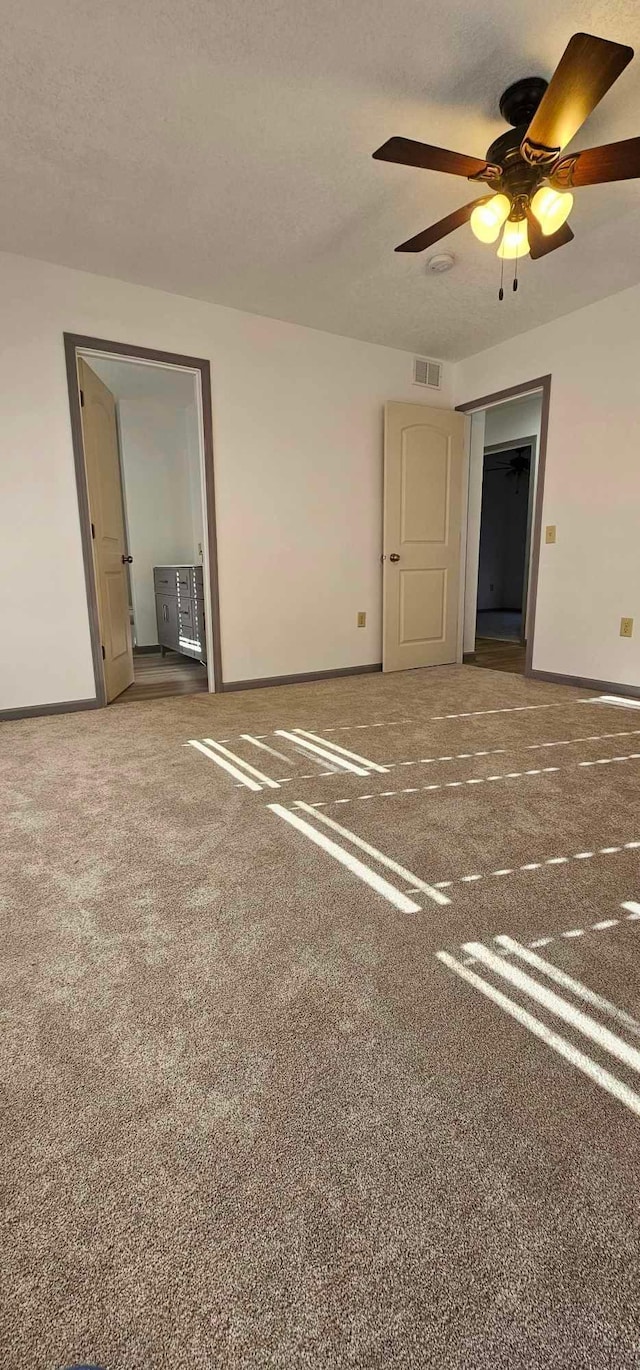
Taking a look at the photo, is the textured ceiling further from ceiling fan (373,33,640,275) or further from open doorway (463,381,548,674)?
open doorway (463,381,548,674)

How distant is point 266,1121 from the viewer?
854 mm

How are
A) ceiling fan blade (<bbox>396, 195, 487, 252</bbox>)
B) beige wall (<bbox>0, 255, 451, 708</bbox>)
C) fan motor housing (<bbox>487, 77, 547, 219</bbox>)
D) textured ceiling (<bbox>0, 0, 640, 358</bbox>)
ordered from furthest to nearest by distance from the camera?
beige wall (<bbox>0, 255, 451, 708</bbox>), ceiling fan blade (<bbox>396, 195, 487, 252</bbox>), fan motor housing (<bbox>487, 77, 547, 219</bbox>), textured ceiling (<bbox>0, 0, 640, 358</bbox>)

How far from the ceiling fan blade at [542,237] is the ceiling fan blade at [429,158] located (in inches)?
13.7

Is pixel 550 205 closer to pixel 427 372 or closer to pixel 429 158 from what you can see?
pixel 429 158

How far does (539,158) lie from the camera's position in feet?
6.42

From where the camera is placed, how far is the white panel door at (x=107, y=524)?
3.43 m

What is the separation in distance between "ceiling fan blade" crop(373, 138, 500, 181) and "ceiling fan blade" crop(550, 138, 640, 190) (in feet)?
0.77

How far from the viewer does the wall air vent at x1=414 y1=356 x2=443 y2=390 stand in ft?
14.6

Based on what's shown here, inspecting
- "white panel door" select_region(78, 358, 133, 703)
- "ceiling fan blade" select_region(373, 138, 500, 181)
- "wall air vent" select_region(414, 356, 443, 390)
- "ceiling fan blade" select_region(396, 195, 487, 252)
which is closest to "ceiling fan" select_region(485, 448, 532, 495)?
"wall air vent" select_region(414, 356, 443, 390)

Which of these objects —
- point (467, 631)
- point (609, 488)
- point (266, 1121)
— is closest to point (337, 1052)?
point (266, 1121)

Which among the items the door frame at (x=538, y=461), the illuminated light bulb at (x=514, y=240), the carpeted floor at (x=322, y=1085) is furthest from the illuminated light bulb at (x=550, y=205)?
the carpeted floor at (x=322, y=1085)

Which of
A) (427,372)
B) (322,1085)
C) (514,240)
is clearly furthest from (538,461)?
Result: (322,1085)

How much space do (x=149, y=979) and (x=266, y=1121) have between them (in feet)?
1.37

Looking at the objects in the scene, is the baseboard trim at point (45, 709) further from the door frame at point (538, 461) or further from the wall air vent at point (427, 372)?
the wall air vent at point (427, 372)
